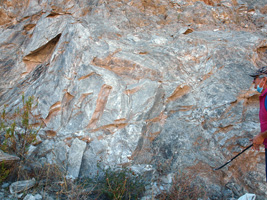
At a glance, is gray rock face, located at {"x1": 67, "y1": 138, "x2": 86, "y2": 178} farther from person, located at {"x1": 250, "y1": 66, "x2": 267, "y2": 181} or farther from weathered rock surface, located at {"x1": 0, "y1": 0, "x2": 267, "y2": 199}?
person, located at {"x1": 250, "y1": 66, "x2": 267, "y2": 181}

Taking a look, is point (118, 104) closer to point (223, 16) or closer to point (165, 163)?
point (165, 163)

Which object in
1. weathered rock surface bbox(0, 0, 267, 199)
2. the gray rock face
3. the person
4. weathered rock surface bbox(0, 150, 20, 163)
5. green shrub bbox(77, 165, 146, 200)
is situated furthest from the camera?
weathered rock surface bbox(0, 0, 267, 199)

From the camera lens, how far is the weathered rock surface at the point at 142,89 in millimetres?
3625

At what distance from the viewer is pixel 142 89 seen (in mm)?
3990

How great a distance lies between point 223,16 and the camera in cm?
539

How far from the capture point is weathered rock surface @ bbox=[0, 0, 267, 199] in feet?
11.9

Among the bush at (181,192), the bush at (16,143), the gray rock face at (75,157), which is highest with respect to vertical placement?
the bush at (16,143)

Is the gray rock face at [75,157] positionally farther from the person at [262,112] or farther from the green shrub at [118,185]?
the person at [262,112]

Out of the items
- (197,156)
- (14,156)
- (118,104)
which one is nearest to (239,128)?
(197,156)

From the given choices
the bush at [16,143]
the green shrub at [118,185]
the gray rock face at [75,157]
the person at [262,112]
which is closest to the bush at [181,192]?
the green shrub at [118,185]

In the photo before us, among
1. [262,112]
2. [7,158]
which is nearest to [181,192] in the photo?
[262,112]

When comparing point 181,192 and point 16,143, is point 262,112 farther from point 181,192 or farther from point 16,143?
point 16,143

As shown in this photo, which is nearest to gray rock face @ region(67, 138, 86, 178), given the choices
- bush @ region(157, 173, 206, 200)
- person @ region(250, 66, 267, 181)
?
bush @ region(157, 173, 206, 200)

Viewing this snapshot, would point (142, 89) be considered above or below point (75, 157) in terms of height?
above
